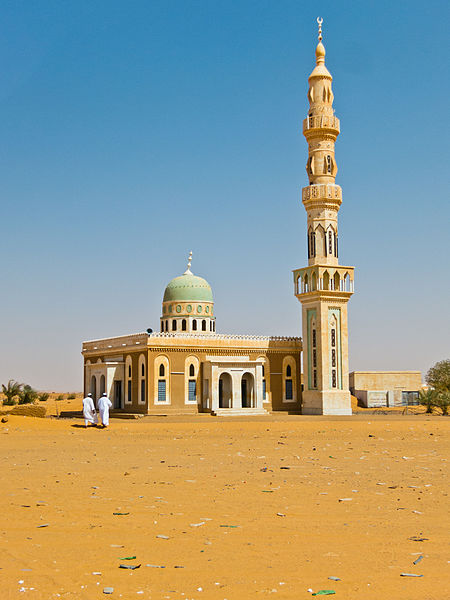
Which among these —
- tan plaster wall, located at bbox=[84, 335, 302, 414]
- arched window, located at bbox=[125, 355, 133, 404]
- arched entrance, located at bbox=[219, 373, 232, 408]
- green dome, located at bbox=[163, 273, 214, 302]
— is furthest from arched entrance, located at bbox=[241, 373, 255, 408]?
green dome, located at bbox=[163, 273, 214, 302]

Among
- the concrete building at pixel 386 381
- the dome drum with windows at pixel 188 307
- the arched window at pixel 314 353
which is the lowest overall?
the concrete building at pixel 386 381

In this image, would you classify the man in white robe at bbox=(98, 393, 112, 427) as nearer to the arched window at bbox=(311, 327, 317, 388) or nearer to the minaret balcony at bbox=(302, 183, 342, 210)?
the arched window at bbox=(311, 327, 317, 388)

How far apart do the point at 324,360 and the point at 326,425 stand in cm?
1614

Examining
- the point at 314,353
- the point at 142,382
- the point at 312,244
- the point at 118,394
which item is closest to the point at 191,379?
the point at 142,382

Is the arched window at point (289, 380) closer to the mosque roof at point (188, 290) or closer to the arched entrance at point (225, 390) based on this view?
the arched entrance at point (225, 390)

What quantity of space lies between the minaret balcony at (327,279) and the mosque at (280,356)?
0.07 meters

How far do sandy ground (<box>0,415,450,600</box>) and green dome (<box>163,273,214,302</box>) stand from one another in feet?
121

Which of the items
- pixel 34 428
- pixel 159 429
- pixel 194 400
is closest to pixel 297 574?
pixel 34 428

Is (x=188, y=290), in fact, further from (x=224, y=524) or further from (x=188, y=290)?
(x=224, y=524)

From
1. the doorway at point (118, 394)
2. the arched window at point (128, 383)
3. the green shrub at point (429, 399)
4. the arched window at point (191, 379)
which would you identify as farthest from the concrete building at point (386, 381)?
the arched window at point (128, 383)

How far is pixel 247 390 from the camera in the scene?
47.8 metres

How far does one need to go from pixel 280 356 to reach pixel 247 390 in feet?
12.3

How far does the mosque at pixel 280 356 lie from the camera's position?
4531 cm

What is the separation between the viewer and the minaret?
46.3 metres
